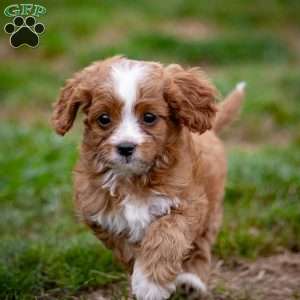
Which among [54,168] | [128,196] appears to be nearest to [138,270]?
[128,196]

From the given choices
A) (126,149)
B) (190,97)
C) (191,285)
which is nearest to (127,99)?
(126,149)

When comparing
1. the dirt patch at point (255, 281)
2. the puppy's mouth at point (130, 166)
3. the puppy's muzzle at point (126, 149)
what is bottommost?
the dirt patch at point (255, 281)

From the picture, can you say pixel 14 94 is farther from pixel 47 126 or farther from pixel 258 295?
pixel 258 295

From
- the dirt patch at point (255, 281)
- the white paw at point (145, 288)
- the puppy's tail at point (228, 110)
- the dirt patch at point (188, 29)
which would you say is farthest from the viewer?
the dirt patch at point (188, 29)

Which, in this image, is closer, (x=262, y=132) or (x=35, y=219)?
(x=35, y=219)

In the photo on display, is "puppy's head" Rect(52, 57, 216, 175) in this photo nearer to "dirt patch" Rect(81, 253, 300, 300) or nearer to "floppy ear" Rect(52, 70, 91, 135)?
"floppy ear" Rect(52, 70, 91, 135)

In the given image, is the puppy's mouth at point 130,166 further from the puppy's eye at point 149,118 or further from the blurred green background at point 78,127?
the blurred green background at point 78,127

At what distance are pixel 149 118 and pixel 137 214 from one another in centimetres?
58

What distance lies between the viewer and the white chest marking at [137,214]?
495 centimetres

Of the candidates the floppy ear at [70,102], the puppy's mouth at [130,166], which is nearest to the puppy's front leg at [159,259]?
the puppy's mouth at [130,166]

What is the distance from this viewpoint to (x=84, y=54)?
44.3 ft

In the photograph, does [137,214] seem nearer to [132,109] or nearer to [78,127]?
[132,109]

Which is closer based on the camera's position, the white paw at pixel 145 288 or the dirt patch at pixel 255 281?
the white paw at pixel 145 288

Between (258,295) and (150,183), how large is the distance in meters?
1.50
